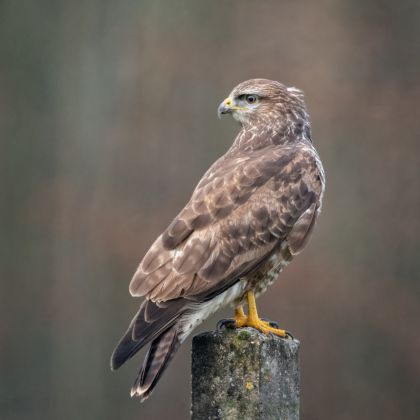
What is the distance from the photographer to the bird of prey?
4.28 metres

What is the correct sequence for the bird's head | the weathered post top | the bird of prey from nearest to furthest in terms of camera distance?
the weathered post top, the bird of prey, the bird's head

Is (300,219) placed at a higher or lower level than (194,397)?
higher

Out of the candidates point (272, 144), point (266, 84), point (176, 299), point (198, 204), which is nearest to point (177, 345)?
point (176, 299)

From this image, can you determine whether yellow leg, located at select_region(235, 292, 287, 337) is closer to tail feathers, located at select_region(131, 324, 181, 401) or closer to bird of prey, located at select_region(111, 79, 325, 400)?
bird of prey, located at select_region(111, 79, 325, 400)

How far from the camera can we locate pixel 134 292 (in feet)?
14.8

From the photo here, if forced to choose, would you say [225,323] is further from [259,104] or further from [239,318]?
[259,104]

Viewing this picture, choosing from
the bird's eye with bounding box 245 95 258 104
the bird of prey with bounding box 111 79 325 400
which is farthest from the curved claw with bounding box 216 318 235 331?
the bird's eye with bounding box 245 95 258 104

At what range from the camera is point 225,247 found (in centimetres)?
478

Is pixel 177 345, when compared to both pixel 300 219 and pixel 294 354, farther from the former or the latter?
pixel 300 219

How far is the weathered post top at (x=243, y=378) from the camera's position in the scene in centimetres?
382

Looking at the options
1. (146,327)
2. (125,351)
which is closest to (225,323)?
(146,327)

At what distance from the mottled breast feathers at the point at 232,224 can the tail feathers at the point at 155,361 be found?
206mm

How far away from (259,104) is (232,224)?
1553mm

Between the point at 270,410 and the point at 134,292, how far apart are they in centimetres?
103
